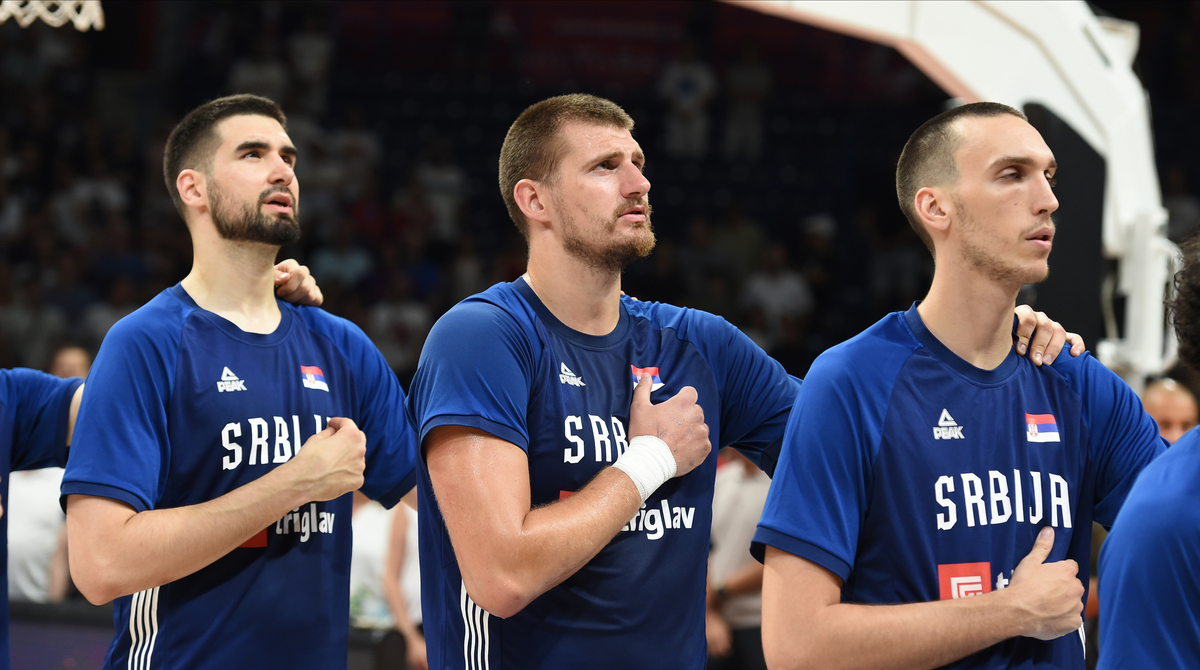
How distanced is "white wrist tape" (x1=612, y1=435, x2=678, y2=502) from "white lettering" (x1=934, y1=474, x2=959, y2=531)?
0.65 metres

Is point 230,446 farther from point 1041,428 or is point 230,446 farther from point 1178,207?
point 1178,207

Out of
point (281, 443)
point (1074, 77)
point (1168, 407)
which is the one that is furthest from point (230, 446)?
point (1168, 407)

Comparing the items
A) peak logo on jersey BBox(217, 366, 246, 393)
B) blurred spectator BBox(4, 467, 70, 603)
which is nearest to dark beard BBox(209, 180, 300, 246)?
peak logo on jersey BBox(217, 366, 246, 393)

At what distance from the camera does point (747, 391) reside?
133 inches

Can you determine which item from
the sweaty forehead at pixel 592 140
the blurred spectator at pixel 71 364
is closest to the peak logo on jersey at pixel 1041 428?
the sweaty forehead at pixel 592 140

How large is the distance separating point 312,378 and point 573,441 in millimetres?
1093

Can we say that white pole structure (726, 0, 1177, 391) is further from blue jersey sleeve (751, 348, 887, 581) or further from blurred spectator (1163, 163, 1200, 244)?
blurred spectator (1163, 163, 1200, 244)

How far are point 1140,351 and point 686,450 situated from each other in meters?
3.47

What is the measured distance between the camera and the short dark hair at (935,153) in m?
2.96

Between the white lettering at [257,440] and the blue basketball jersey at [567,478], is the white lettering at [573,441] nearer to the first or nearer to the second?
the blue basketball jersey at [567,478]

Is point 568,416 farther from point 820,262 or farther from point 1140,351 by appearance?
point 820,262

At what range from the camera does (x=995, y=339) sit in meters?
2.92

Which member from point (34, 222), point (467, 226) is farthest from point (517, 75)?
point (34, 222)

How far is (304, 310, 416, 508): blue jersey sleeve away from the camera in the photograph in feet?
12.4
